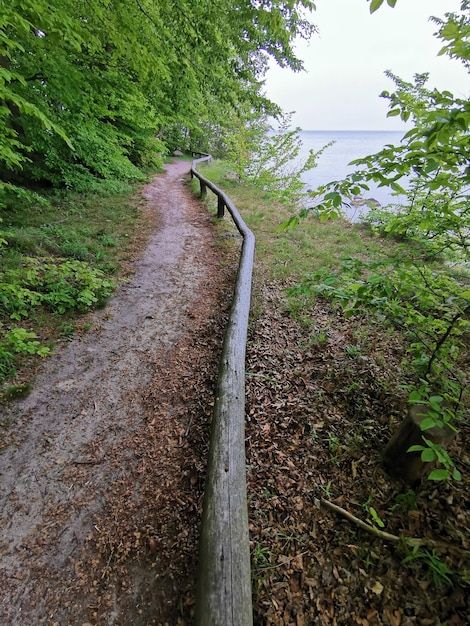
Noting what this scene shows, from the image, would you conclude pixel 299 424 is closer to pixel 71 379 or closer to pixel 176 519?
pixel 176 519

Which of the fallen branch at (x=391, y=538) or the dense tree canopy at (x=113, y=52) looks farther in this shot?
the dense tree canopy at (x=113, y=52)

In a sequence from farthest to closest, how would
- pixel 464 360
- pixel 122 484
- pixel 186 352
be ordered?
pixel 186 352, pixel 464 360, pixel 122 484

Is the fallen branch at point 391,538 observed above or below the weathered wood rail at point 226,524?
above

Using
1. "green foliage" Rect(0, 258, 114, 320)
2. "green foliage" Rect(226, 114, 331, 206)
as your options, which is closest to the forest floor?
"green foliage" Rect(0, 258, 114, 320)

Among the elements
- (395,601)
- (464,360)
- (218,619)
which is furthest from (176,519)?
(464,360)

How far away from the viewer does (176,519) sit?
2.17 meters

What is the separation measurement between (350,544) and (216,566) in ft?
3.26

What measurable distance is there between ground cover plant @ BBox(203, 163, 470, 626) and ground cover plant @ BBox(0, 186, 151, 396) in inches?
103

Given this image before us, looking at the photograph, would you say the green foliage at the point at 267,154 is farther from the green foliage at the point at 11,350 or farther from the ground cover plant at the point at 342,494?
the green foliage at the point at 11,350

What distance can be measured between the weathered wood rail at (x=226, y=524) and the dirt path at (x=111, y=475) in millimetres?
460

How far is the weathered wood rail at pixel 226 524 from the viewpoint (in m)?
1.43

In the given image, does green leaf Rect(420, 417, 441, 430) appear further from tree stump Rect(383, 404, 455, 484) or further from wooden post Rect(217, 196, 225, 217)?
wooden post Rect(217, 196, 225, 217)

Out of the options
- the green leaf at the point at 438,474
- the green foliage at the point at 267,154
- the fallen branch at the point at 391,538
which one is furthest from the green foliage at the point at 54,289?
the green foliage at the point at 267,154

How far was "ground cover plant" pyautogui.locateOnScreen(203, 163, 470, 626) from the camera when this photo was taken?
5.54 ft
